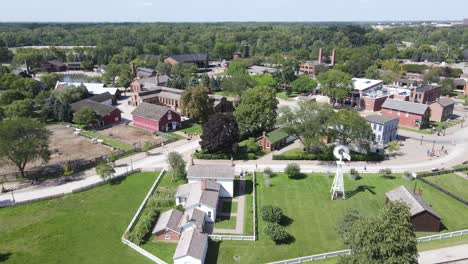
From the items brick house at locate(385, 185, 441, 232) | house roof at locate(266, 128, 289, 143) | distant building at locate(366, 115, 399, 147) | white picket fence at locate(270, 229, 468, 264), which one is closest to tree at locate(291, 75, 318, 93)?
distant building at locate(366, 115, 399, 147)

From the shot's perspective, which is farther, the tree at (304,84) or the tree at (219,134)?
the tree at (304,84)

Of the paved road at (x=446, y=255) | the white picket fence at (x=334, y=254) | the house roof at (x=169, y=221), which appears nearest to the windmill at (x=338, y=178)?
the white picket fence at (x=334, y=254)

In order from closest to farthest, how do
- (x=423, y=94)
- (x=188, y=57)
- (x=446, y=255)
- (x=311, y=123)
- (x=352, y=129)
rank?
(x=446, y=255) < (x=352, y=129) < (x=311, y=123) < (x=423, y=94) < (x=188, y=57)

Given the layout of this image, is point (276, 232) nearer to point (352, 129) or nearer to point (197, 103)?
point (352, 129)

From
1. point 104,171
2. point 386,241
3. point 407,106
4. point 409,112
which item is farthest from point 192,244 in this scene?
point 407,106

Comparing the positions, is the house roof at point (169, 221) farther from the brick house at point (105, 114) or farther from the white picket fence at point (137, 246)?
the brick house at point (105, 114)
